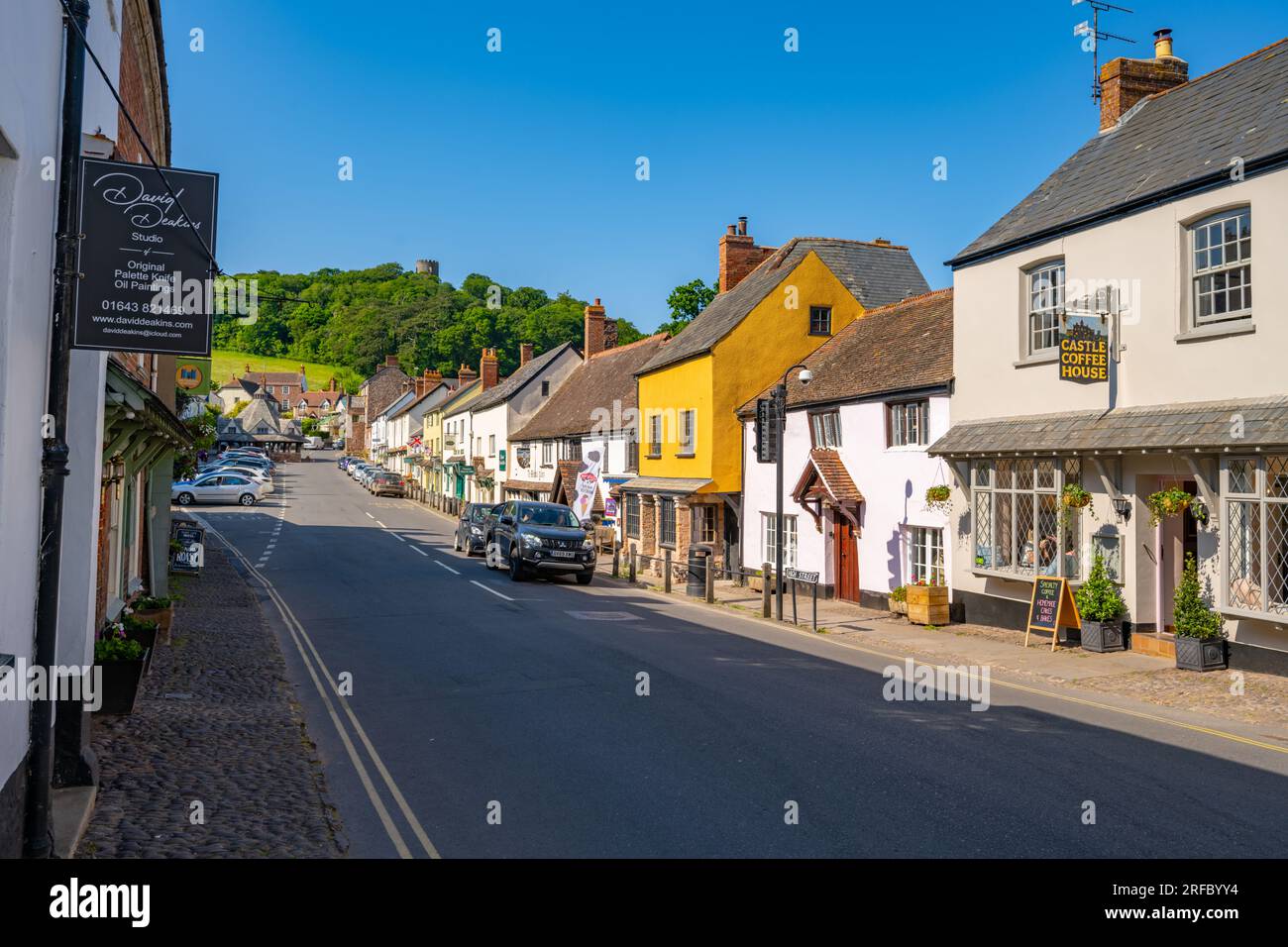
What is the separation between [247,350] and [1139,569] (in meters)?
180

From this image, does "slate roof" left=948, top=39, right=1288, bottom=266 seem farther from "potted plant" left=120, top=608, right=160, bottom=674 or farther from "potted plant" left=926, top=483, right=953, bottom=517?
"potted plant" left=120, top=608, right=160, bottom=674

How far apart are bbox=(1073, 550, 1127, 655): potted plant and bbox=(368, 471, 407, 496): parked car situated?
5533 centimetres

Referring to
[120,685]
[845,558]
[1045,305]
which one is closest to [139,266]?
[120,685]

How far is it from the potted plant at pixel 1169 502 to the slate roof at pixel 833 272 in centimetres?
1522

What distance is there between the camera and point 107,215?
6422 mm

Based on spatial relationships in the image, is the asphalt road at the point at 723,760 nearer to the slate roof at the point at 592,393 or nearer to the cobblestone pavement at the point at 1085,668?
the cobblestone pavement at the point at 1085,668

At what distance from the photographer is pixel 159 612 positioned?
13367 millimetres

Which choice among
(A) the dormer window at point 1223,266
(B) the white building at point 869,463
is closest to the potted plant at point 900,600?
(B) the white building at point 869,463

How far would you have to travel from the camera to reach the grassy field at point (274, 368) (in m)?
155

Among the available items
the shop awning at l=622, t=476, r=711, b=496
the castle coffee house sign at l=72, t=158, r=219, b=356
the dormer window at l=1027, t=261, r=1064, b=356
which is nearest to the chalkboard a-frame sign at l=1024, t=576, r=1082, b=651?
the dormer window at l=1027, t=261, r=1064, b=356

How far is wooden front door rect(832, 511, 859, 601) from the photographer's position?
72.0ft
